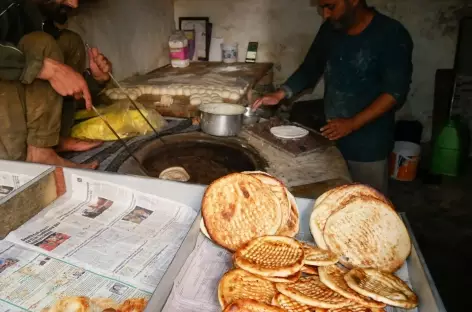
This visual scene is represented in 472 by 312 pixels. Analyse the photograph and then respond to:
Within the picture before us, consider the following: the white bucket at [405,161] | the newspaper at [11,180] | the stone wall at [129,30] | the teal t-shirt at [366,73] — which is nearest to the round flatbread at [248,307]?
the newspaper at [11,180]

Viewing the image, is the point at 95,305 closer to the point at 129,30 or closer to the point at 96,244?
the point at 96,244

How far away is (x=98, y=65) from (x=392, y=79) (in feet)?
6.55

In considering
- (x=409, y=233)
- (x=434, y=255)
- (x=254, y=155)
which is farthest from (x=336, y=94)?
(x=409, y=233)

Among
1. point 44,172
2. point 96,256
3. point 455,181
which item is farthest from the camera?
point 455,181

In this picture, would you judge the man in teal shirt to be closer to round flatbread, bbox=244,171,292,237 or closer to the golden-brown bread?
round flatbread, bbox=244,171,292,237

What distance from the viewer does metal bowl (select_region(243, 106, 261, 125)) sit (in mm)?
2880

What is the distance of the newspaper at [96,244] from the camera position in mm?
1191

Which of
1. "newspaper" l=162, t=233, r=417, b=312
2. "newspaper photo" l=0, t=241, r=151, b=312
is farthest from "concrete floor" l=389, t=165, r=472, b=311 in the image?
"newspaper photo" l=0, t=241, r=151, b=312

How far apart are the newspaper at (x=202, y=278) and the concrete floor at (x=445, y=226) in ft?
6.75

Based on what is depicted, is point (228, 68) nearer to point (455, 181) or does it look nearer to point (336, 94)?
point (336, 94)

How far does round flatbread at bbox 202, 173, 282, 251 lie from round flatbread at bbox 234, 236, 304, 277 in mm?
58

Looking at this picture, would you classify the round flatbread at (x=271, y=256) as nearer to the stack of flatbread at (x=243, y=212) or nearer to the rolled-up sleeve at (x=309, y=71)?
the stack of flatbread at (x=243, y=212)

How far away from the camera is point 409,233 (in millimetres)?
1144

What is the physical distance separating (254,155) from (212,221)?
1.19m
